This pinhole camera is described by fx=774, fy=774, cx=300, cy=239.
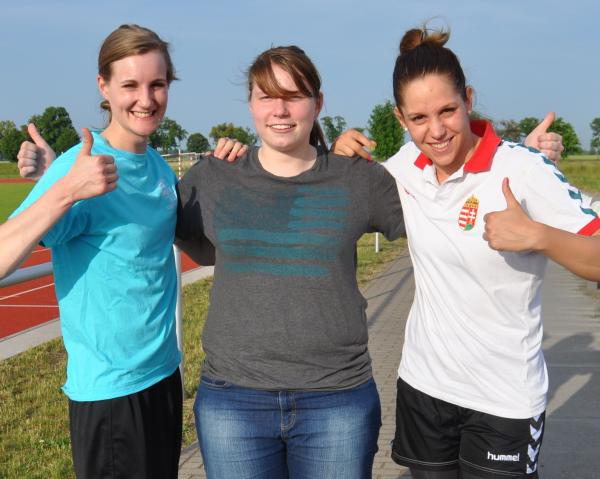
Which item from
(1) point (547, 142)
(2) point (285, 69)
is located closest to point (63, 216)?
(2) point (285, 69)

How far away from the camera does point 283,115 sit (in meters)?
2.54

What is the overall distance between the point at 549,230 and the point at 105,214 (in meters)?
1.39

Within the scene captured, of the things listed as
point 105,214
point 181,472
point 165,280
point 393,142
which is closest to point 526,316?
point 165,280

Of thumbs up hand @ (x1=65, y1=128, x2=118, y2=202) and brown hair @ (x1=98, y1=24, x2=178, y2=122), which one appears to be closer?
thumbs up hand @ (x1=65, y1=128, x2=118, y2=202)

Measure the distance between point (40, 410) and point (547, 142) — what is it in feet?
14.7

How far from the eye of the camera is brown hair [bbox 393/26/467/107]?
8.43ft

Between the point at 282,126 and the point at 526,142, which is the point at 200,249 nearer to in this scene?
the point at 282,126

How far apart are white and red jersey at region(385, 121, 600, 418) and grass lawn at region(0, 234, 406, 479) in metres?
2.80

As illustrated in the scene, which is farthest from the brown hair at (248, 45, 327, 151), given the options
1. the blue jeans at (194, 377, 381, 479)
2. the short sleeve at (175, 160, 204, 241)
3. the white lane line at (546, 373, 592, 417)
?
the white lane line at (546, 373, 592, 417)

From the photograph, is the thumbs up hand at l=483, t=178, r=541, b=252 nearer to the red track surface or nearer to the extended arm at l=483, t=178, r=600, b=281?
the extended arm at l=483, t=178, r=600, b=281

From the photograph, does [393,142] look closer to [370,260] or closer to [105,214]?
[370,260]

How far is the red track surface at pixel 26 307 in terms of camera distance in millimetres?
10133

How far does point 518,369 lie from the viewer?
2.59m

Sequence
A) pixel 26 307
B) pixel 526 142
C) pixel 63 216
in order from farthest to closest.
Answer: pixel 26 307
pixel 526 142
pixel 63 216
